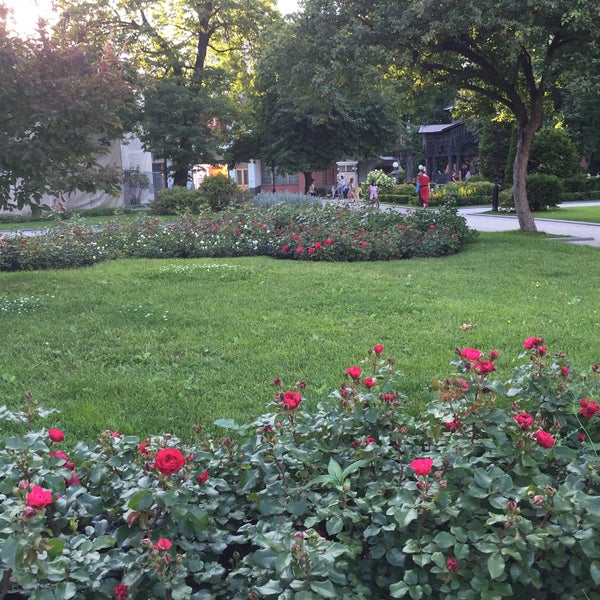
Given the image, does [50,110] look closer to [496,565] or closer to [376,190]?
[496,565]

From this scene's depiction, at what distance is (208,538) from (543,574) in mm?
1048

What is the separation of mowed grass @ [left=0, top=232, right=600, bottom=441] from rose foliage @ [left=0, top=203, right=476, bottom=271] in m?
1.29

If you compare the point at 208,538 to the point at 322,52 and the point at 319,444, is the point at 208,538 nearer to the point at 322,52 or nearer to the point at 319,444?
the point at 319,444

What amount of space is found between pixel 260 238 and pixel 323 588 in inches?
405

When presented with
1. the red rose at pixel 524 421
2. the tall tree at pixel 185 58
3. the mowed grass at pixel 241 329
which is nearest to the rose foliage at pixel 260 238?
the mowed grass at pixel 241 329

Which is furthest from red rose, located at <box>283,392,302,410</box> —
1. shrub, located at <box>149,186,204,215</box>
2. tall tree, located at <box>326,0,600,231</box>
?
shrub, located at <box>149,186,204,215</box>

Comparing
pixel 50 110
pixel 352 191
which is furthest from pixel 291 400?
pixel 352 191

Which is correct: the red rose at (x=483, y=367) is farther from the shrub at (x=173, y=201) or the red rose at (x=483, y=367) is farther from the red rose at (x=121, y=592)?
the shrub at (x=173, y=201)

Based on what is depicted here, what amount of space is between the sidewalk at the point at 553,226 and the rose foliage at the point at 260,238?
266 cm

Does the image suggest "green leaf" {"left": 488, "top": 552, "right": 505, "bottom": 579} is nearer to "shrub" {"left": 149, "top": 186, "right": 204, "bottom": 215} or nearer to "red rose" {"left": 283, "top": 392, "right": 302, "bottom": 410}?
"red rose" {"left": 283, "top": 392, "right": 302, "bottom": 410}

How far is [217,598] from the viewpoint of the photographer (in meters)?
1.95

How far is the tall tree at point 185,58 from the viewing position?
28469 mm

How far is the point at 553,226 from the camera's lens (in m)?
17.4

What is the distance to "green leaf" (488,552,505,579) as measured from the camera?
169 centimetres
